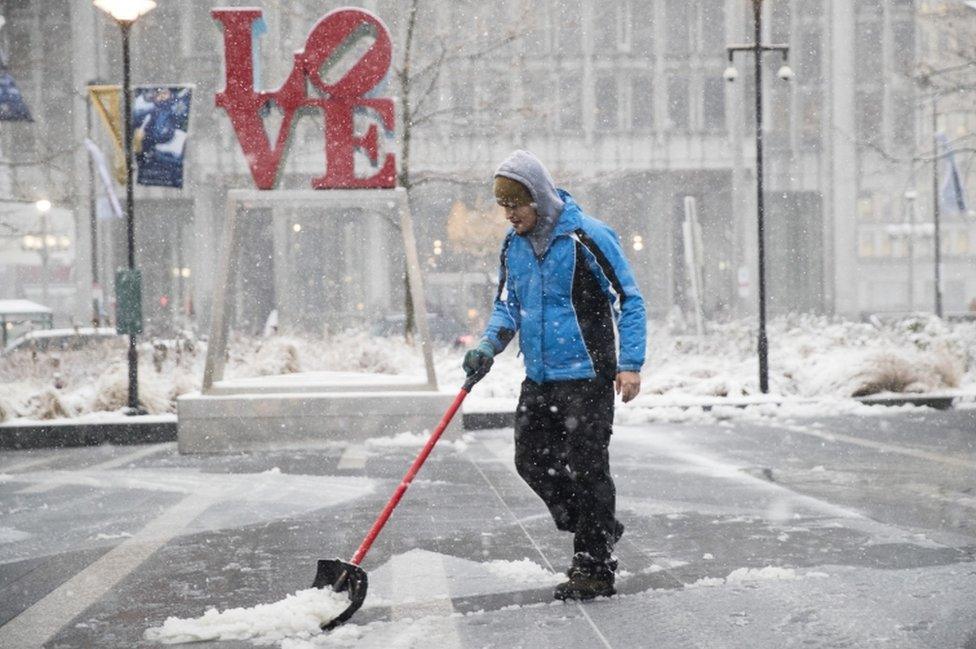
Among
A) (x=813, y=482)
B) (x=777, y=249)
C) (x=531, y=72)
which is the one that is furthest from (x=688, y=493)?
(x=777, y=249)

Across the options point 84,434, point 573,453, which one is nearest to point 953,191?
point 84,434

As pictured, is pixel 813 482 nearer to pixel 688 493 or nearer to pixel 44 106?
pixel 688 493

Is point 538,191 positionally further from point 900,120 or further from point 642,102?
point 900,120

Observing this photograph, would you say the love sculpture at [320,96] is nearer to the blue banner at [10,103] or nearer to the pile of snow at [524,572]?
the pile of snow at [524,572]

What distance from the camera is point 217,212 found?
50688 millimetres

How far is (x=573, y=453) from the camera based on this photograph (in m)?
5.00

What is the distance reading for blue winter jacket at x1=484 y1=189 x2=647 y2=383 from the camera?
4988mm

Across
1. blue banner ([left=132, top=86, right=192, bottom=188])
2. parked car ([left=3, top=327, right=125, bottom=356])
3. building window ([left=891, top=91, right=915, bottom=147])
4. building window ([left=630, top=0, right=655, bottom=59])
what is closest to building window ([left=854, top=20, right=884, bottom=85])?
building window ([left=891, top=91, right=915, bottom=147])

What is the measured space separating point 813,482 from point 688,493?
1003mm

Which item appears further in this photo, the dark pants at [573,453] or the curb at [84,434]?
the curb at [84,434]

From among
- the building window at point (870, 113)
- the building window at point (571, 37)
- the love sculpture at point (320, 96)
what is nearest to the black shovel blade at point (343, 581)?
the love sculpture at point (320, 96)

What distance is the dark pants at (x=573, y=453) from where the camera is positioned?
496 centimetres

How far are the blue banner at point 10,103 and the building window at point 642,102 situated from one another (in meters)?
37.0

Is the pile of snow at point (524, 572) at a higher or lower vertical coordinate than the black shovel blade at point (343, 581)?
lower
